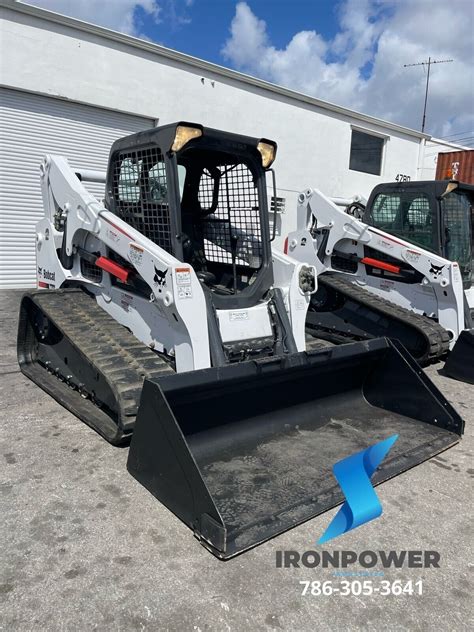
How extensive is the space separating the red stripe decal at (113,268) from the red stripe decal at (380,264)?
393 centimetres

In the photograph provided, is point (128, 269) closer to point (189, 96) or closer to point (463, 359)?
point (463, 359)

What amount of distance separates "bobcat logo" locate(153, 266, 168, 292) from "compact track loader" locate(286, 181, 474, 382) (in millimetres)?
3637

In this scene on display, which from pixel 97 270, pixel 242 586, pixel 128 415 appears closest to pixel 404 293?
pixel 97 270

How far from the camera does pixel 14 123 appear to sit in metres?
9.52

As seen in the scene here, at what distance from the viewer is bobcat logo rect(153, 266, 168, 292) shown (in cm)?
360

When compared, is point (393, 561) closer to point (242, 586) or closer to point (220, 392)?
point (242, 586)

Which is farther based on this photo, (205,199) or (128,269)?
(205,199)

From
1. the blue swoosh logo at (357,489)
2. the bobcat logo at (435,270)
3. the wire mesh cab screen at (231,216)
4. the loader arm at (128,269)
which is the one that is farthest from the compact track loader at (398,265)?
the loader arm at (128,269)

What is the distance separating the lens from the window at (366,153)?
52.2 feet

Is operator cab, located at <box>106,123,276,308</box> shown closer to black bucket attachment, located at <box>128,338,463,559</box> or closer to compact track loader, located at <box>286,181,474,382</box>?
black bucket attachment, located at <box>128,338,463,559</box>

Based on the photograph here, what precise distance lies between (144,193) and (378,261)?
3884 millimetres

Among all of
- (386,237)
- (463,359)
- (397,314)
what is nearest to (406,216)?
(386,237)

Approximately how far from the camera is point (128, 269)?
14.0 feet

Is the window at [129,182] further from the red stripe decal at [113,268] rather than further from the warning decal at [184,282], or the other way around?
the warning decal at [184,282]
